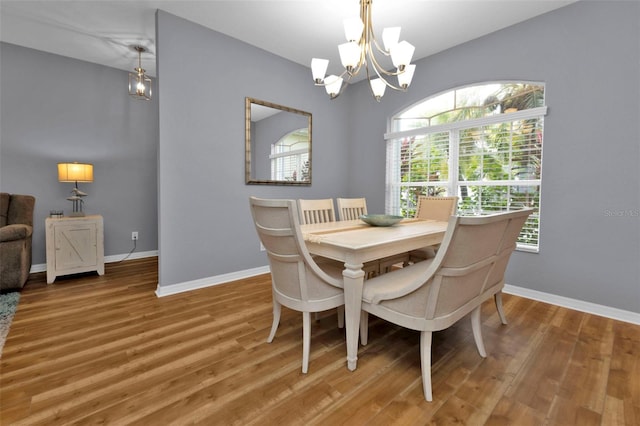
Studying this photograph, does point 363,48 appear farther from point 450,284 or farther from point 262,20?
point 450,284

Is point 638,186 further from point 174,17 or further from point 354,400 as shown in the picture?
point 174,17

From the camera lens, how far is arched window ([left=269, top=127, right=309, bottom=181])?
3592mm

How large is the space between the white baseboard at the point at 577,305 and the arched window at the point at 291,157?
2734mm

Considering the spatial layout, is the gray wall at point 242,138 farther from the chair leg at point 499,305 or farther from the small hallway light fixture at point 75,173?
the chair leg at point 499,305

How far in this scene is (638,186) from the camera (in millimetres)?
2225

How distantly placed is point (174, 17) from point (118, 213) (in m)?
2.71

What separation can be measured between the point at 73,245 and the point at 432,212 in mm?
3941

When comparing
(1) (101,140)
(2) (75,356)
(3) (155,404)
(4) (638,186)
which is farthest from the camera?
(1) (101,140)

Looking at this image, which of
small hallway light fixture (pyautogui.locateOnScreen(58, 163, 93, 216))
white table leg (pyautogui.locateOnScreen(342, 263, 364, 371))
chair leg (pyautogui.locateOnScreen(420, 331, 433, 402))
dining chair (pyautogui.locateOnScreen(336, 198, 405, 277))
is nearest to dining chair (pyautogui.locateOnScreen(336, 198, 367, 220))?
dining chair (pyautogui.locateOnScreen(336, 198, 405, 277))

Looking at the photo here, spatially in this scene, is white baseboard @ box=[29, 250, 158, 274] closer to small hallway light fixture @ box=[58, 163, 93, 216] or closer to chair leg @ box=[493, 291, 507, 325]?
small hallway light fixture @ box=[58, 163, 93, 216]

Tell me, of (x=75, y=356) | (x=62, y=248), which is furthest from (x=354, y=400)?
(x=62, y=248)

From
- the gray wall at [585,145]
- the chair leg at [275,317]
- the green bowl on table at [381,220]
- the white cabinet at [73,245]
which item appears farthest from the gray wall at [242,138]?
the green bowl on table at [381,220]

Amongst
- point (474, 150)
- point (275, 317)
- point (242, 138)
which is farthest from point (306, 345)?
point (474, 150)

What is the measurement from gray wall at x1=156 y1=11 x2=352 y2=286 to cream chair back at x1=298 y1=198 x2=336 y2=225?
1.05 m
